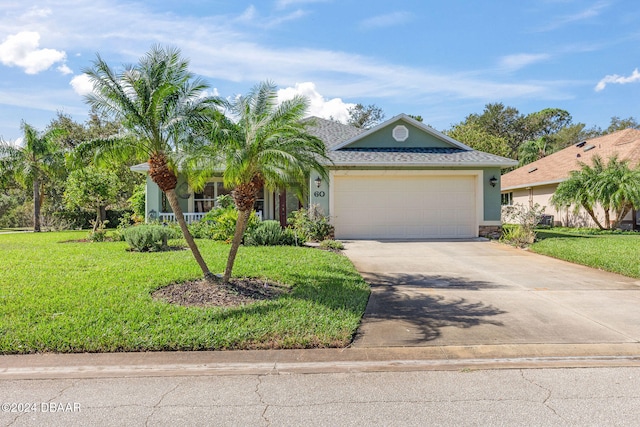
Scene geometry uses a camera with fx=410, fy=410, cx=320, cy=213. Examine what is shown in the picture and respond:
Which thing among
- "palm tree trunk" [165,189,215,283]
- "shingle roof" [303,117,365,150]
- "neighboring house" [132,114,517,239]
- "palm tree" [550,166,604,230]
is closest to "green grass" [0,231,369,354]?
"palm tree trunk" [165,189,215,283]

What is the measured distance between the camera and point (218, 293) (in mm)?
6633

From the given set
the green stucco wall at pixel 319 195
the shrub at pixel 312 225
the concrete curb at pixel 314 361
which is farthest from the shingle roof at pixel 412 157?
the concrete curb at pixel 314 361

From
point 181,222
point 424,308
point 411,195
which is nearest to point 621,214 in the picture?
point 411,195

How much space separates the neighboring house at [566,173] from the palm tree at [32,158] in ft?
84.9

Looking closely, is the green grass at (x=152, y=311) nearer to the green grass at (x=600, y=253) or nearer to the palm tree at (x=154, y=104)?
the palm tree at (x=154, y=104)

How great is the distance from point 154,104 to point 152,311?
3.10 meters

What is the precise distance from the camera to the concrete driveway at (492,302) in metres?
5.23

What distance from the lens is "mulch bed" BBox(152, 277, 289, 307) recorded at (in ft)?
20.6

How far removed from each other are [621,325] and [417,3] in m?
8.88

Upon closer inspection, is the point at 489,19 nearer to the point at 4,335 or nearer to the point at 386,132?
the point at 386,132

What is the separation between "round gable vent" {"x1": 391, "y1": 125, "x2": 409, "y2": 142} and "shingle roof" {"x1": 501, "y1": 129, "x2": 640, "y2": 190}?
954cm

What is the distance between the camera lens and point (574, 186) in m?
18.7

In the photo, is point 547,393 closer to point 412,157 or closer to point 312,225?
point 312,225

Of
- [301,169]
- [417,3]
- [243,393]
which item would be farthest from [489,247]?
[243,393]
